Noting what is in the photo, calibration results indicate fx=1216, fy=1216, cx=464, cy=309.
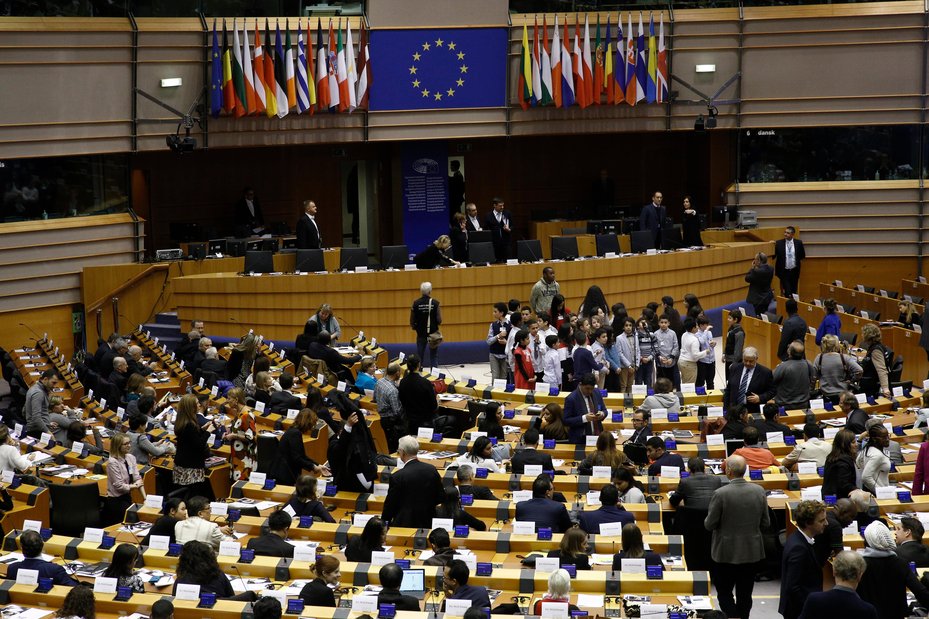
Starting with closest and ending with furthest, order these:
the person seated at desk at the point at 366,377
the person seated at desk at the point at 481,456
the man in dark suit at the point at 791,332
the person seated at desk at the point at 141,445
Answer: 1. the person seated at desk at the point at 481,456
2. the person seated at desk at the point at 141,445
3. the person seated at desk at the point at 366,377
4. the man in dark suit at the point at 791,332

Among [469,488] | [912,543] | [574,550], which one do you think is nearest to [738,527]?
[912,543]

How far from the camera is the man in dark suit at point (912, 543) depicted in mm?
9617

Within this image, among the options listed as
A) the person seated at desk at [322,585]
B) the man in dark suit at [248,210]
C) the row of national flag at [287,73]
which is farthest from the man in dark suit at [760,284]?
the person seated at desk at [322,585]

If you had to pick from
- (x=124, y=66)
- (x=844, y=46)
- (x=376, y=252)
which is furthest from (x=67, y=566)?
(x=844, y=46)

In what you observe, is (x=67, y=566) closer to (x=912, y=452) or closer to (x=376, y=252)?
(x=912, y=452)

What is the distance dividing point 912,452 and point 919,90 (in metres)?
14.0

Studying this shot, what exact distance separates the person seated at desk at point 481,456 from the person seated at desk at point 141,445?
3559 millimetres

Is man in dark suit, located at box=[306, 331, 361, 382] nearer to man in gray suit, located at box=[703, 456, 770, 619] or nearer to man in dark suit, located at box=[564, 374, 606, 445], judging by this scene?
man in dark suit, located at box=[564, 374, 606, 445]

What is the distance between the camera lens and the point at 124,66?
2269 centimetres

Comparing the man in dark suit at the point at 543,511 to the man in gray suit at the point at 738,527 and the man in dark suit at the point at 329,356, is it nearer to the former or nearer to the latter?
the man in gray suit at the point at 738,527

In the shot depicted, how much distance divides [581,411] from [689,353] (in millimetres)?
3723

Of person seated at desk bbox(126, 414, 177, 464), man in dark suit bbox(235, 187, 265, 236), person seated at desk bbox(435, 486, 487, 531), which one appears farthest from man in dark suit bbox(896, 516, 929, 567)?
man in dark suit bbox(235, 187, 265, 236)

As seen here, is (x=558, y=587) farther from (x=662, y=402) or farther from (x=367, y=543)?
(x=662, y=402)

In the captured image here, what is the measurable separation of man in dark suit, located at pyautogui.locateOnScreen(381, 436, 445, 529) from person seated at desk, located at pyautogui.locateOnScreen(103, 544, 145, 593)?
92.1 inches
